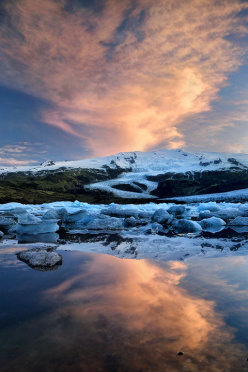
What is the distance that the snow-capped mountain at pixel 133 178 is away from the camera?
84188 millimetres

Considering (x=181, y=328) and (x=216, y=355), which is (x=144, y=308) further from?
(x=216, y=355)

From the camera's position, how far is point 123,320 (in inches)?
87.0

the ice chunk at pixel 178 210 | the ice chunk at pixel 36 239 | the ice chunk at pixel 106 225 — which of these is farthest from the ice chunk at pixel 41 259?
the ice chunk at pixel 178 210

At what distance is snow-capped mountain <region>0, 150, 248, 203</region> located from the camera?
276ft

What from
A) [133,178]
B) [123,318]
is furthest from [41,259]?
[133,178]

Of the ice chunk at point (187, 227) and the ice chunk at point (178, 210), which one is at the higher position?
the ice chunk at point (178, 210)

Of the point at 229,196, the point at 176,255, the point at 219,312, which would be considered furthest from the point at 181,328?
the point at 229,196

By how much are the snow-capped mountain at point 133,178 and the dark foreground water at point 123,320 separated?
62.8m

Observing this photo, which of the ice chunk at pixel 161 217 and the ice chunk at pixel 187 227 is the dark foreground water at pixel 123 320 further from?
the ice chunk at pixel 161 217

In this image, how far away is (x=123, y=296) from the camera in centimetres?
277

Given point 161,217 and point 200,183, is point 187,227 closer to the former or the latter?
point 161,217

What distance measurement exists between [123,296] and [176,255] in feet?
8.73

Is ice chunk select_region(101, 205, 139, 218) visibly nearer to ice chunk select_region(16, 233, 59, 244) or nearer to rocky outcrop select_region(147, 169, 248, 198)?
ice chunk select_region(16, 233, 59, 244)

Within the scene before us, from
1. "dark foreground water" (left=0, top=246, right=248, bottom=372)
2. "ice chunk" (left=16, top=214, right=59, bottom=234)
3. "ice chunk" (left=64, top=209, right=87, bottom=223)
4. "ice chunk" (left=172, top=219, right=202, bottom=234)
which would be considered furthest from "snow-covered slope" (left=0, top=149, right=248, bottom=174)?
"dark foreground water" (left=0, top=246, right=248, bottom=372)
